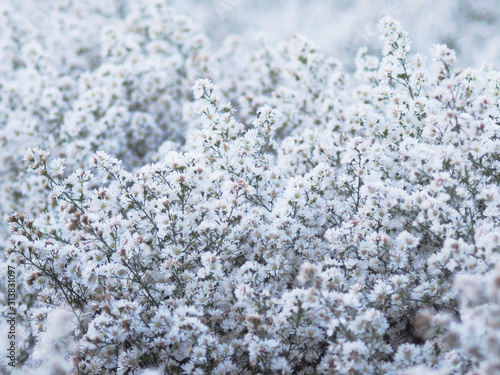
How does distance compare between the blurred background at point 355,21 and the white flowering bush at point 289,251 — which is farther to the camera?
the blurred background at point 355,21

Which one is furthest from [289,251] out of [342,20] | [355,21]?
[342,20]

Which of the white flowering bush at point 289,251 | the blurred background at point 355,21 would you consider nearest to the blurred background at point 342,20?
the blurred background at point 355,21

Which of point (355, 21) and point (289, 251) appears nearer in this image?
point (289, 251)

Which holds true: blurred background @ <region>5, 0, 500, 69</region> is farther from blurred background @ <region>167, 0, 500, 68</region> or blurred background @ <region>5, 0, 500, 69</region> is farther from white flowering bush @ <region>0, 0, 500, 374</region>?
white flowering bush @ <region>0, 0, 500, 374</region>

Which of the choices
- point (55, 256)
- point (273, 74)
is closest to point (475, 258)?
point (55, 256)

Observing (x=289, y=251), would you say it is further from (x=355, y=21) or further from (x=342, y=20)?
(x=342, y=20)

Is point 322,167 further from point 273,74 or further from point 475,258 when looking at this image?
point 273,74

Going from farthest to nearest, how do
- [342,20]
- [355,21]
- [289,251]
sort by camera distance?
1. [342,20]
2. [355,21]
3. [289,251]

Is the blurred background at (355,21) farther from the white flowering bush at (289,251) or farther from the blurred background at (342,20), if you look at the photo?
the white flowering bush at (289,251)

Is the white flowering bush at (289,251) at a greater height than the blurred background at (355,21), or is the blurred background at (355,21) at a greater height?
the blurred background at (355,21)
